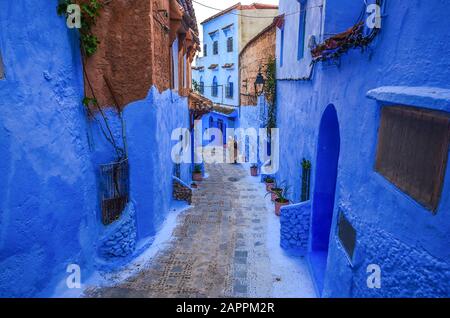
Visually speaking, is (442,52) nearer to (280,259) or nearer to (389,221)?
(389,221)

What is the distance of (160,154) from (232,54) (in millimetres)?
16981

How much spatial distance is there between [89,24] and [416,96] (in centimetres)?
629

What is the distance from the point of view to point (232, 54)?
23266 mm

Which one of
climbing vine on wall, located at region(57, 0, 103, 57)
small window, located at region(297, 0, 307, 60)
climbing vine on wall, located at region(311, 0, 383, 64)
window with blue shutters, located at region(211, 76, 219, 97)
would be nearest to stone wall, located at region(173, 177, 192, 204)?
climbing vine on wall, located at region(57, 0, 103, 57)

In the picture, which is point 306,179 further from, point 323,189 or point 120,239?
point 120,239

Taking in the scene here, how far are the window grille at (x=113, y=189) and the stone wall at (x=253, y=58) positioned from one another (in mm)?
8962

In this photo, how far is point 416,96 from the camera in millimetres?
2748

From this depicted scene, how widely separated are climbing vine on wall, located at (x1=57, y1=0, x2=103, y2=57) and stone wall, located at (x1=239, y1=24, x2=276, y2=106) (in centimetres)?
804

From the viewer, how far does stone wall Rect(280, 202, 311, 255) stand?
24.3 ft

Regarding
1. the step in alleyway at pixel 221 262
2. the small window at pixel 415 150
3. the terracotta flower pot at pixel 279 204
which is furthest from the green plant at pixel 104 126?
the small window at pixel 415 150

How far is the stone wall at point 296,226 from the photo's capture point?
24.3ft

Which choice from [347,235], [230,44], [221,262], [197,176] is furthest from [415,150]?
[230,44]

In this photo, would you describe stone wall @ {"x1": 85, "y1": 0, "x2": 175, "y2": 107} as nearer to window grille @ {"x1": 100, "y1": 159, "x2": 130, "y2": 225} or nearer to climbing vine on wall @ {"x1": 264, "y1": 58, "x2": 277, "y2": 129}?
window grille @ {"x1": 100, "y1": 159, "x2": 130, "y2": 225}
